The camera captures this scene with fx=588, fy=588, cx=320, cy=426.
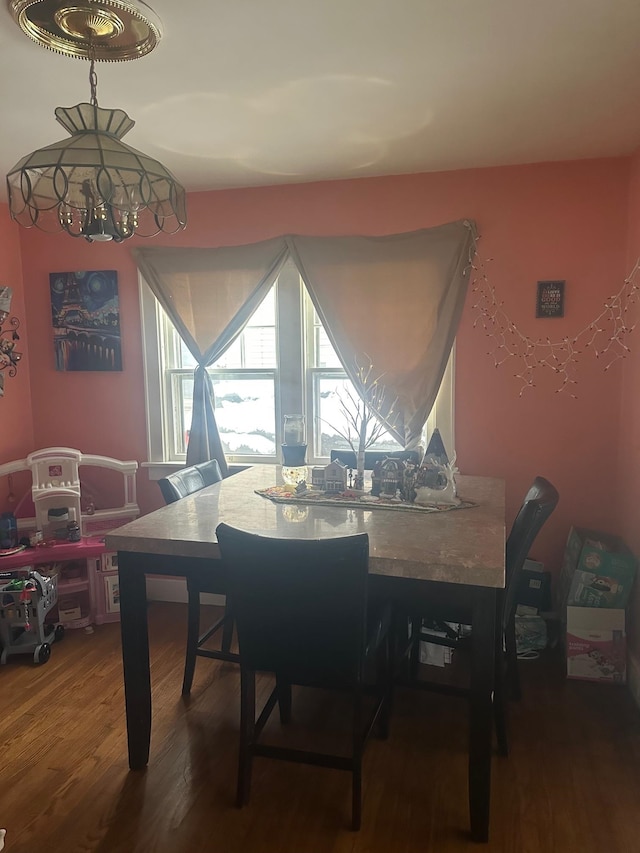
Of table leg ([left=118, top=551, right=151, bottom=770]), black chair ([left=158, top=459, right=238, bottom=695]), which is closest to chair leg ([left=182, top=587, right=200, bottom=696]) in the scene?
black chair ([left=158, top=459, right=238, bottom=695])

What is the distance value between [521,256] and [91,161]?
2.20 metres

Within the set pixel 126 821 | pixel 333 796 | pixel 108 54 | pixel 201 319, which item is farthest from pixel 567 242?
pixel 126 821

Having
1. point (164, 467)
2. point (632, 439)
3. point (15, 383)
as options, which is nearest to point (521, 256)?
point (632, 439)

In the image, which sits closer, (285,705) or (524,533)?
(524,533)

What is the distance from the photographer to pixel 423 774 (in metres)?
2.02

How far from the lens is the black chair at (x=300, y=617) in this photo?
1611 millimetres

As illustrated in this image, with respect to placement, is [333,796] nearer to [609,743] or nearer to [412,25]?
[609,743]

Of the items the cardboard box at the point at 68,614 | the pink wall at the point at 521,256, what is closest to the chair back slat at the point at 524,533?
the pink wall at the point at 521,256

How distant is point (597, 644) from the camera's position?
8.48ft

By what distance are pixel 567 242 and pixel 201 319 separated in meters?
1.99

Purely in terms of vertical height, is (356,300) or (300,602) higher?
(356,300)

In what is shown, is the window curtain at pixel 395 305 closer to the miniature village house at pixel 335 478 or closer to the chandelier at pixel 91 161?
the miniature village house at pixel 335 478

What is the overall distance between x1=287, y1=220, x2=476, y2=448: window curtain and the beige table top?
83 cm

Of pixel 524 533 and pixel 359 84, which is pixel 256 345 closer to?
pixel 359 84
